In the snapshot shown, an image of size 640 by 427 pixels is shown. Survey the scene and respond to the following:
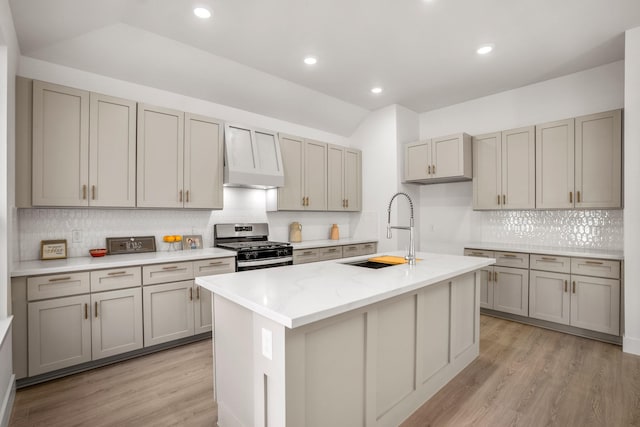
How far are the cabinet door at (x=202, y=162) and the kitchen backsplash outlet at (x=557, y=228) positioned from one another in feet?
12.0

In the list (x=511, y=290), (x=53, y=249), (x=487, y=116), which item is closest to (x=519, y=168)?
(x=487, y=116)

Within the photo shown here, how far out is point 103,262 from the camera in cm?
272

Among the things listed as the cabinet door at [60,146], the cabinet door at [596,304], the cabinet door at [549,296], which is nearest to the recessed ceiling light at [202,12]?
the cabinet door at [60,146]

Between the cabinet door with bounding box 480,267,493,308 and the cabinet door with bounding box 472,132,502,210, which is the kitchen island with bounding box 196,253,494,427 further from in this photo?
the cabinet door with bounding box 472,132,502,210

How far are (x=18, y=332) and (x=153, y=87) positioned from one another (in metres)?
2.57

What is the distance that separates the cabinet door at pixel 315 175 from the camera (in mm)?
4613

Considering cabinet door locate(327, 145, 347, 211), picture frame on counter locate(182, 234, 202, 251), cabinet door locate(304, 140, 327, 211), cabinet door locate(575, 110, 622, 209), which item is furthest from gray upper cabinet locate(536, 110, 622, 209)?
picture frame on counter locate(182, 234, 202, 251)

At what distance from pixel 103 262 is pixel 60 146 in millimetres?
1061

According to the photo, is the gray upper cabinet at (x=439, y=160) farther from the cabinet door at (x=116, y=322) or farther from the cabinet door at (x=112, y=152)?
the cabinet door at (x=116, y=322)

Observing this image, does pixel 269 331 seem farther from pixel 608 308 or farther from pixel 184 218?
pixel 608 308

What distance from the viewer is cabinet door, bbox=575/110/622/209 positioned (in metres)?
3.30

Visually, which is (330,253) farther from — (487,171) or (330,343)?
(330,343)

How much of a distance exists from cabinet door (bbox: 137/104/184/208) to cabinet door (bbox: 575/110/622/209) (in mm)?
4343

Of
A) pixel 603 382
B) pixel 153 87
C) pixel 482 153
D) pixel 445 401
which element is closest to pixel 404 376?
pixel 445 401
